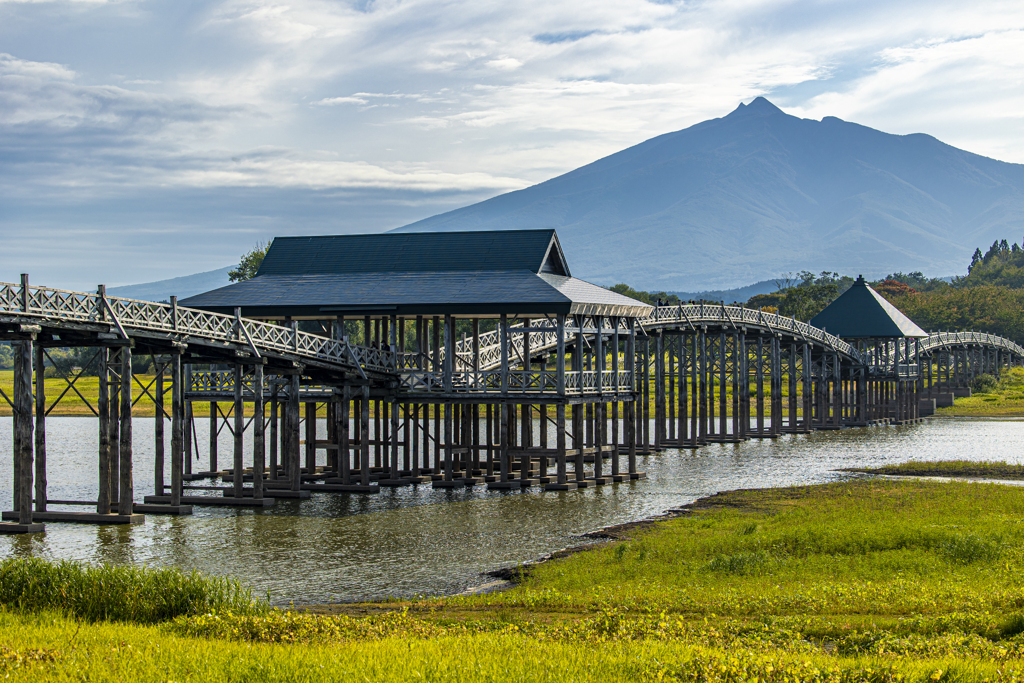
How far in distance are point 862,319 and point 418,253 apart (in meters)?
52.1

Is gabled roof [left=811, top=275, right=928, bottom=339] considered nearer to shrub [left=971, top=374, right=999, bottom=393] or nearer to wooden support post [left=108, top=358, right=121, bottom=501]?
shrub [left=971, top=374, right=999, bottom=393]

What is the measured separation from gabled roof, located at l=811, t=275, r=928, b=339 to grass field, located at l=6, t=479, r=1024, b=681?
5970 centimetres

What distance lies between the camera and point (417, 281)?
45281 mm

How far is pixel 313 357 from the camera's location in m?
40.2

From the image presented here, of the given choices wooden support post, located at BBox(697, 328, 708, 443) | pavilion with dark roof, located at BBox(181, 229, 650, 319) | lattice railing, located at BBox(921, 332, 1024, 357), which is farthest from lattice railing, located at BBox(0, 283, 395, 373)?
lattice railing, located at BBox(921, 332, 1024, 357)

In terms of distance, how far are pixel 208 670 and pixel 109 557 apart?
50.2 ft

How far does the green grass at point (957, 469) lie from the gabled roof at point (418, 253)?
17803mm

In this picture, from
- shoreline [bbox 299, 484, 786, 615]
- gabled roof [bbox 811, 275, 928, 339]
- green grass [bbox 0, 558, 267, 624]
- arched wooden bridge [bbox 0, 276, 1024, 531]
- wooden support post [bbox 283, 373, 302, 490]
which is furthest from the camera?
gabled roof [bbox 811, 275, 928, 339]

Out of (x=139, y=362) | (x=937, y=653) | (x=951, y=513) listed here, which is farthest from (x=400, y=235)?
(x=139, y=362)

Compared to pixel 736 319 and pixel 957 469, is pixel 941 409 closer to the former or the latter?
pixel 736 319

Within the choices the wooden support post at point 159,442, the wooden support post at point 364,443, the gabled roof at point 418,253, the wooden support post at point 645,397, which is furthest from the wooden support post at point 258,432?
the wooden support post at point 645,397

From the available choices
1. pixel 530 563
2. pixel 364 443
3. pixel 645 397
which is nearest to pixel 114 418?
pixel 364 443

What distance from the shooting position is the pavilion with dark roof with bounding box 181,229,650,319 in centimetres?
4241

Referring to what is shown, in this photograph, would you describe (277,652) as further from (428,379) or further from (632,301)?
(632,301)
